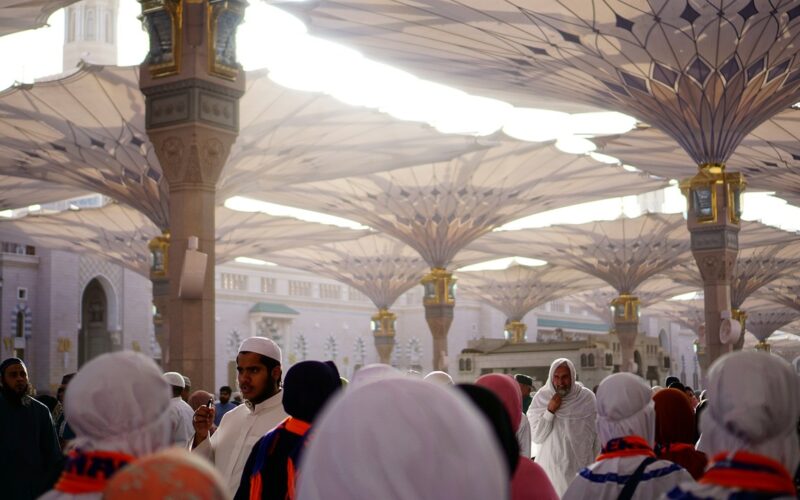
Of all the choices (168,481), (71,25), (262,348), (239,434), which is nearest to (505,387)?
(262,348)

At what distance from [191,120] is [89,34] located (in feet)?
137

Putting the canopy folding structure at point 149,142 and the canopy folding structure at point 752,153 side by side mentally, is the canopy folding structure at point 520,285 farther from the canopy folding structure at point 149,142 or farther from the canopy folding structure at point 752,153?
the canopy folding structure at point 149,142

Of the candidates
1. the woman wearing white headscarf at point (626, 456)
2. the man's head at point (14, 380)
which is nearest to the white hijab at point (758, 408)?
the woman wearing white headscarf at point (626, 456)

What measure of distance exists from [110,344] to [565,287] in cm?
1984

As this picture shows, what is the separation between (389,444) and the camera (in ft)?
5.19

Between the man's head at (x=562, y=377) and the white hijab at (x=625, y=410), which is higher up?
the white hijab at (x=625, y=410)

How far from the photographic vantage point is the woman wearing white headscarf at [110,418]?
100 inches

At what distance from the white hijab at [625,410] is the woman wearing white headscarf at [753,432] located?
1146mm

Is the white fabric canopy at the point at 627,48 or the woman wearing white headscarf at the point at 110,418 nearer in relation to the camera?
the woman wearing white headscarf at the point at 110,418

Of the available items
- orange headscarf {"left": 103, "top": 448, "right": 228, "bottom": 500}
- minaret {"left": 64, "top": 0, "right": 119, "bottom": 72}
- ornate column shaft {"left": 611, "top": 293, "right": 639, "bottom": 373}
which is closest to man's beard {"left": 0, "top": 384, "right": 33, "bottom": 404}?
orange headscarf {"left": 103, "top": 448, "right": 228, "bottom": 500}

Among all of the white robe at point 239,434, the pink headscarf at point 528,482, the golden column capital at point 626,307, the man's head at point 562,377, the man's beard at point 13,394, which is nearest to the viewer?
the pink headscarf at point 528,482

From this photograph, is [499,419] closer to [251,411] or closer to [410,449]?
[410,449]

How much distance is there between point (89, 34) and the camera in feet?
158

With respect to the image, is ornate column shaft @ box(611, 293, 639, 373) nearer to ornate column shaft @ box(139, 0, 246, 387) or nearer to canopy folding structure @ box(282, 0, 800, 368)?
canopy folding structure @ box(282, 0, 800, 368)
